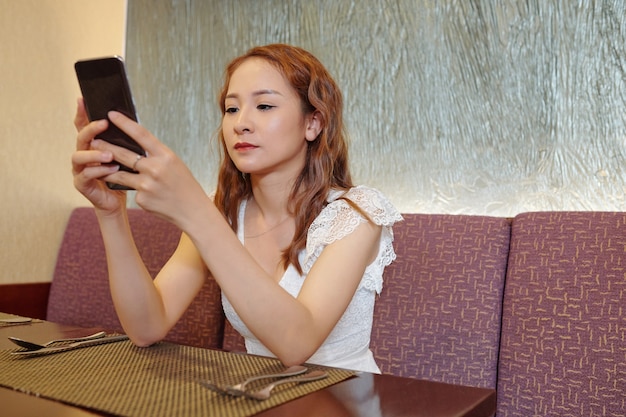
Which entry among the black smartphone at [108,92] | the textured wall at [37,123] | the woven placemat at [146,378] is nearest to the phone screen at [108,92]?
the black smartphone at [108,92]

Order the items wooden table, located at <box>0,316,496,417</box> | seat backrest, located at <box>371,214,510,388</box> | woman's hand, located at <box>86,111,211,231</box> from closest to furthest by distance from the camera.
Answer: wooden table, located at <box>0,316,496,417</box> < woman's hand, located at <box>86,111,211,231</box> < seat backrest, located at <box>371,214,510,388</box>

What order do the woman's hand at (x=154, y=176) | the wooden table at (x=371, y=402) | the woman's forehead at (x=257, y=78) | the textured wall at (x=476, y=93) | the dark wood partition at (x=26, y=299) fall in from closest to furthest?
the wooden table at (x=371, y=402), the woman's hand at (x=154, y=176), the woman's forehead at (x=257, y=78), the textured wall at (x=476, y=93), the dark wood partition at (x=26, y=299)

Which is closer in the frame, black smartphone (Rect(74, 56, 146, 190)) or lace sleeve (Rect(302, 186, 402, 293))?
black smartphone (Rect(74, 56, 146, 190))

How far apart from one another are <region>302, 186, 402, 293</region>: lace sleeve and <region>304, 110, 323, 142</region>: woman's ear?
0.16 meters

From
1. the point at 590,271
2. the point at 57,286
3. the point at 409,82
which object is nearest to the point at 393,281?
the point at 590,271

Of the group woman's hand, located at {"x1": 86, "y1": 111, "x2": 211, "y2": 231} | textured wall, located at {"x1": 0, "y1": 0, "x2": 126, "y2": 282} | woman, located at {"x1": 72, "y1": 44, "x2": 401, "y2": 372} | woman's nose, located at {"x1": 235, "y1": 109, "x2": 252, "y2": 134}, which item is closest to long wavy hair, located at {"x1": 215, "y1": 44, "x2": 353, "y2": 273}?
woman, located at {"x1": 72, "y1": 44, "x2": 401, "y2": 372}

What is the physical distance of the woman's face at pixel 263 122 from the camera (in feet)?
4.58

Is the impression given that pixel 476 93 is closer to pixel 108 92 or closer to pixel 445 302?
pixel 445 302

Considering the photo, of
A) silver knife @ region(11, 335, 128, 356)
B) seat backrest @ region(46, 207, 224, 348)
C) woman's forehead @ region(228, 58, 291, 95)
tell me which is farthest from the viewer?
seat backrest @ region(46, 207, 224, 348)

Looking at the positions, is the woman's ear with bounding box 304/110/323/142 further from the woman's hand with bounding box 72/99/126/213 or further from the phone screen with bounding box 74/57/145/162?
the phone screen with bounding box 74/57/145/162

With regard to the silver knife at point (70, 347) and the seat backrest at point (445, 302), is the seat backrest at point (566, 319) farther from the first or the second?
the silver knife at point (70, 347)

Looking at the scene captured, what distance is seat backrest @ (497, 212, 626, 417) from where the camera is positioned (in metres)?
1.41

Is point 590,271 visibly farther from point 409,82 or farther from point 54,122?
point 54,122

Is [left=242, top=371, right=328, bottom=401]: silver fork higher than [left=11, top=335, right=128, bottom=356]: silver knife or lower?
higher
